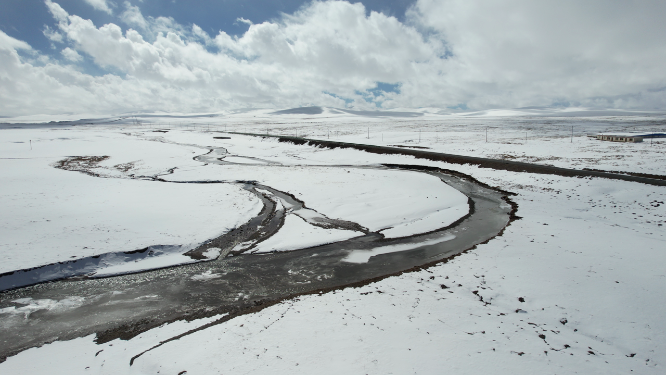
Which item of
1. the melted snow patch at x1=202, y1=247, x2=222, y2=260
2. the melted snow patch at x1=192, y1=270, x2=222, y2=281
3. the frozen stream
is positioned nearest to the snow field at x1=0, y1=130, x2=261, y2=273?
the melted snow patch at x1=202, y1=247, x2=222, y2=260

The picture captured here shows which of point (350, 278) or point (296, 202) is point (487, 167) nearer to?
point (296, 202)

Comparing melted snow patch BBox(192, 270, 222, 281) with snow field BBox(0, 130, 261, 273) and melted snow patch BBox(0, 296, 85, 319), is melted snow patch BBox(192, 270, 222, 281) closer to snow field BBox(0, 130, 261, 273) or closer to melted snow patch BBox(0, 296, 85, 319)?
snow field BBox(0, 130, 261, 273)

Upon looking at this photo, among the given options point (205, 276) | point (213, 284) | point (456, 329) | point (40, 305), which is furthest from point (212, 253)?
point (456, 329)

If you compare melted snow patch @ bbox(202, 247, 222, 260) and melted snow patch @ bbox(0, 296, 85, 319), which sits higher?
melted snow patch @ bbox(202, 247, 222, 260)

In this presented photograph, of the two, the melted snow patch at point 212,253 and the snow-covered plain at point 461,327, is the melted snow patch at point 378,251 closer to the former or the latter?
the snow-covered plain at point 461,327

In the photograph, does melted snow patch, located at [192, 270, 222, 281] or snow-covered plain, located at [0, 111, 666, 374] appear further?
melted snow patch, located at [192, 270, 222, 281]

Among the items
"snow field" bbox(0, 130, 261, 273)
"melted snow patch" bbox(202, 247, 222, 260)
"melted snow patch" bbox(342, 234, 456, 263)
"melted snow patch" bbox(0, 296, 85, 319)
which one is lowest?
"melted snow patch" bbox(0, 296, 85, 319)

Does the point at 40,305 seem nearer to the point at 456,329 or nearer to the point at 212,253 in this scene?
the point at 212,253

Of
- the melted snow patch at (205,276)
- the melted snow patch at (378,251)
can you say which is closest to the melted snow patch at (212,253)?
the melted snow patch at (205,276)

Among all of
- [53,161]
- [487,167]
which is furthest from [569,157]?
[53,161]
